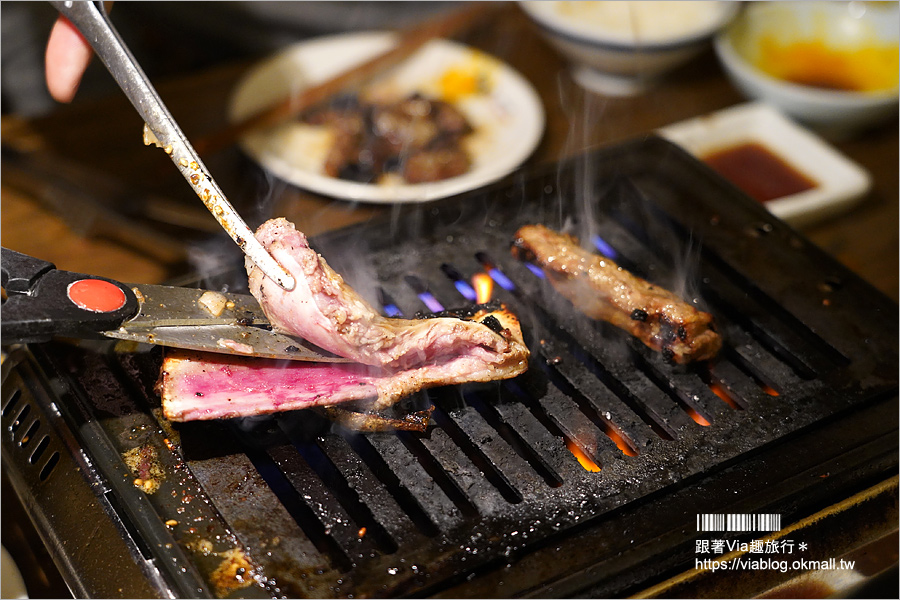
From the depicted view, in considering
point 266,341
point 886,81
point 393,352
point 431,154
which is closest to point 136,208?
point 431,154

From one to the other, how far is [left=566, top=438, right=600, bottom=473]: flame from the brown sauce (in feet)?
5.71

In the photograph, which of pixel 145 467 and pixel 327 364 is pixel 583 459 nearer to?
pixel 327 364

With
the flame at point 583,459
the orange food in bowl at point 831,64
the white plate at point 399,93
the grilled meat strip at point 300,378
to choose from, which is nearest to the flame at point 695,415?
the flame at point 583,459

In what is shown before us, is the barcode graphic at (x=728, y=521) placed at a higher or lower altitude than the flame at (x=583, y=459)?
lower

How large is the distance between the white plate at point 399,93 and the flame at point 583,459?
1476 millimetres

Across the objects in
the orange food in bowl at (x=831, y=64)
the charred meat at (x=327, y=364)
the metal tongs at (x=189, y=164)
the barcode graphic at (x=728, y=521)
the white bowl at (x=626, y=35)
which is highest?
the metal tongs at (x=189, y=164)

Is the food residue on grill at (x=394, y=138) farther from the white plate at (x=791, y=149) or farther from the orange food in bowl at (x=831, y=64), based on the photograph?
the orange food in bowl at (x=831, y=64)

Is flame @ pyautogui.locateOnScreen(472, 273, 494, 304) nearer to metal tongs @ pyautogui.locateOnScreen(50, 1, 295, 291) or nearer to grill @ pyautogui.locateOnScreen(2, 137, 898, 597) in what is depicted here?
grill @ pyautogui.locateOnScreen(2, 137, 898, 597)

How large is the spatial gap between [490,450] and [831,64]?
335cm

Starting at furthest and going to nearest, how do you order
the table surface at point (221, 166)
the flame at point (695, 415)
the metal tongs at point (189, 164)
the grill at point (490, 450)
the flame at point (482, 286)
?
the table surface at point (221, 166) → the flame at point (482, 286) → the flame at point (695, 415) → the metal tongs at point (189, 164) → the grill at point (490, 450)

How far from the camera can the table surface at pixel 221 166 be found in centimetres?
318

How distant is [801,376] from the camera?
220 cm

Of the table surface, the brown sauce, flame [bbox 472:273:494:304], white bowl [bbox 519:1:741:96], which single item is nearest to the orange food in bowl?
the table surface

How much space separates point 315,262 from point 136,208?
1.74m
